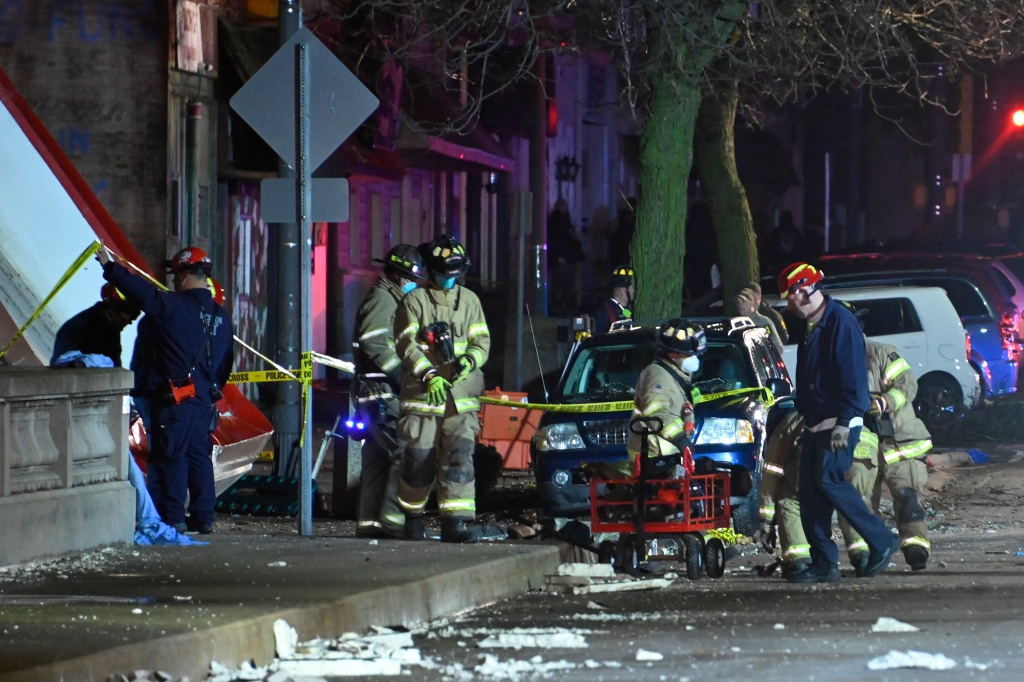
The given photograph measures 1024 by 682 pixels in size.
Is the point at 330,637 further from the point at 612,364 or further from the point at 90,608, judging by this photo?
the point at 612,364

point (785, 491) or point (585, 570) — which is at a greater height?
point (785, 491)

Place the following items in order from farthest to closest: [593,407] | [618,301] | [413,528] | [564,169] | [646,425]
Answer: [564,169]
[618,301]
[593,407]
[413,528]
[646,425]

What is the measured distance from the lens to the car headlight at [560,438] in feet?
43.1

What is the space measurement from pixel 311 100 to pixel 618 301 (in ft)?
28.1

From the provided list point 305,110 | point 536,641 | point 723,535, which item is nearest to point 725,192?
point 723,535

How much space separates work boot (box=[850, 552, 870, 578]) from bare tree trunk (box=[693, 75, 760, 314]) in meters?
12.7

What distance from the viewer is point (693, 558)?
10742mm

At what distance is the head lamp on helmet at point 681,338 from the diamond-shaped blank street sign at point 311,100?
2.13m

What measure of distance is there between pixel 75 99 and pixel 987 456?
9.90 meters

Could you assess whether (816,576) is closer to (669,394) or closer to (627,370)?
(669,394)

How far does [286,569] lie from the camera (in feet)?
31.4

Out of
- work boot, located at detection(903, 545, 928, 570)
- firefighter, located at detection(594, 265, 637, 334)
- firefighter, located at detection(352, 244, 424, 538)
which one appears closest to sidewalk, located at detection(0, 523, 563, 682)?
firefighter, located at detection(352, 244, 424, 538)

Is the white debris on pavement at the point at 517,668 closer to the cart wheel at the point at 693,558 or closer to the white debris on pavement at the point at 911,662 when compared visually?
the white debris on pavement at the point at 911,662

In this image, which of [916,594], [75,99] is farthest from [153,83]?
[916,594]
